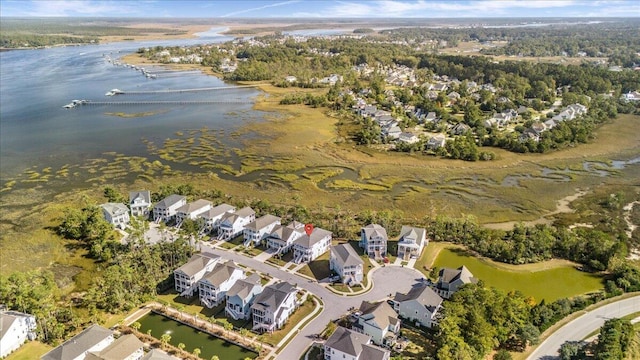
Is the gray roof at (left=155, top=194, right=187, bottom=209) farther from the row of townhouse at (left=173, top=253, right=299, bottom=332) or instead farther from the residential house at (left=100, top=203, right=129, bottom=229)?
the row of townhouse at (left=173, top=253, right=299, bottom=332)

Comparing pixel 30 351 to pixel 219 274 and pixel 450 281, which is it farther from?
pixel 450 281

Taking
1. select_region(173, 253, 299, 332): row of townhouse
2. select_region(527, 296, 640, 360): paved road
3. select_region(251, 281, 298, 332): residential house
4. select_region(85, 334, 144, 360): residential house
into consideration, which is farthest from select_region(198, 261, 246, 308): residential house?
select_region(527, 296, 640, 360): paved road

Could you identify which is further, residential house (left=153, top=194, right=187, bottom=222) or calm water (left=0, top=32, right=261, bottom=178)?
calm water (left=0, top=32, right=261, bottom=178)

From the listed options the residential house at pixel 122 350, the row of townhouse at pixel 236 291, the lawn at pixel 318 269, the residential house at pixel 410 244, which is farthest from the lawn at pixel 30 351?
the residential house at pixel 410 244

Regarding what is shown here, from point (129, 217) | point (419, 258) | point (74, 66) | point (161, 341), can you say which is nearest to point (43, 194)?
point (129, 217)

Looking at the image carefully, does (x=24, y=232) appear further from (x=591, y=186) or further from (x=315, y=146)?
(x=591, y=186)
